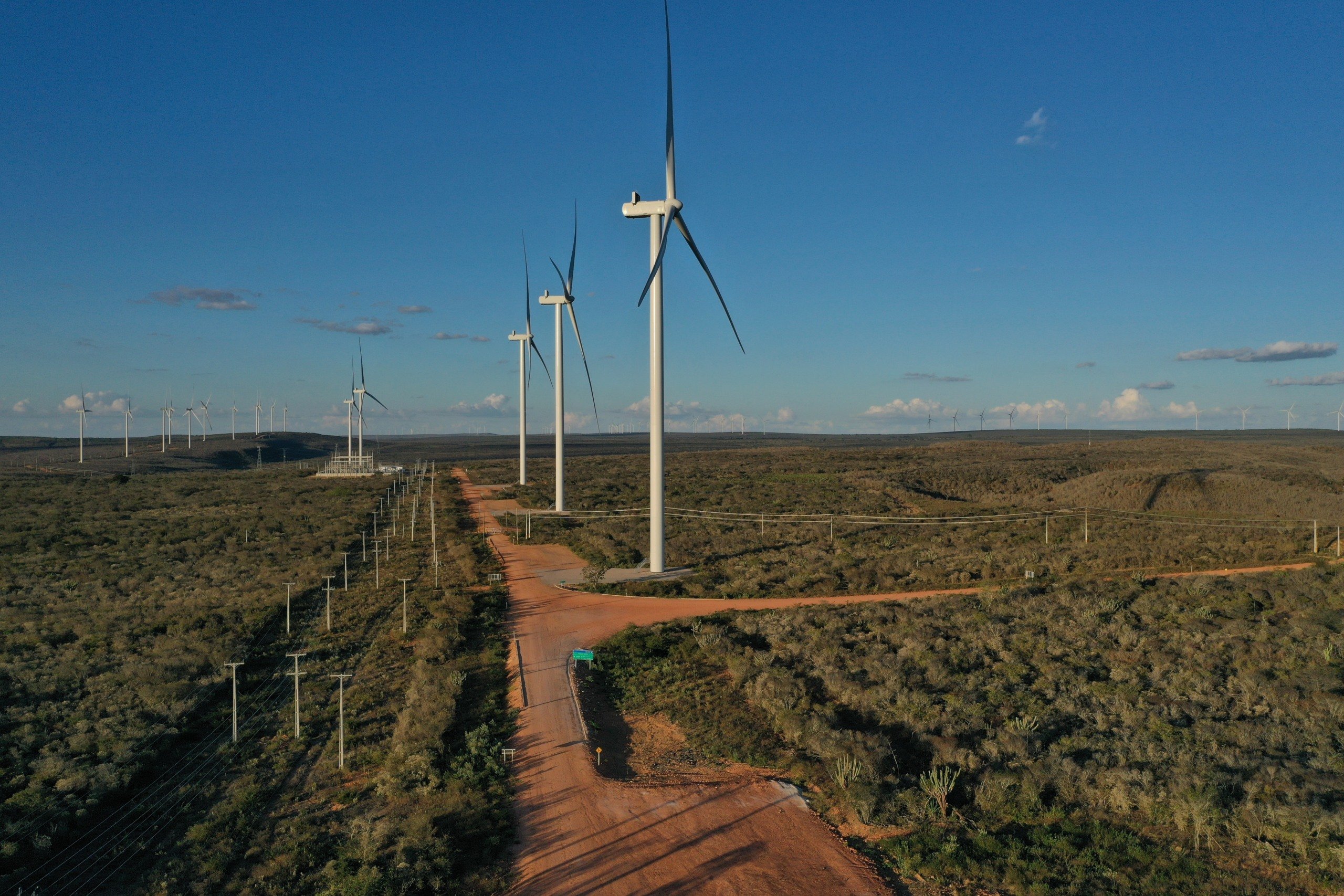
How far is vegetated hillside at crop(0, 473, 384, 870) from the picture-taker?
53.8 feet

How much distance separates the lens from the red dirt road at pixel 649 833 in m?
12.1

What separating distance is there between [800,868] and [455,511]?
5225 centimetres

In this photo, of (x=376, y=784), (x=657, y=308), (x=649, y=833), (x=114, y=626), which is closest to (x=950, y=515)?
(x=657, y=308)

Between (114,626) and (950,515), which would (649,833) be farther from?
(950,515)

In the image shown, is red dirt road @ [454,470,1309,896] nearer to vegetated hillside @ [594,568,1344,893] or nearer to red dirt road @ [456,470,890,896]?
red dirt road @ [456,470,890,896]

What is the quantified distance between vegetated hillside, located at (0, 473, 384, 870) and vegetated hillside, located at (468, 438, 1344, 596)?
16095mm

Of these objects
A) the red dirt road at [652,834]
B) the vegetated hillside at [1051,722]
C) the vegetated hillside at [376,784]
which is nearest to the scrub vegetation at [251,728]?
Result: the vegetated hillside at [376,784]

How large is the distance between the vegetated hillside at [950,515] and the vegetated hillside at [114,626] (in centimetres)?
1609

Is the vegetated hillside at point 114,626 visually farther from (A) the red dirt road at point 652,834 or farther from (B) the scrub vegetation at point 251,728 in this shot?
(A) the red dirt road at point 652,834

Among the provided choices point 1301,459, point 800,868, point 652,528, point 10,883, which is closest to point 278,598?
point 652,528

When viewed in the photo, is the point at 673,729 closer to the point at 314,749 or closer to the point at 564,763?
the point at 564,763

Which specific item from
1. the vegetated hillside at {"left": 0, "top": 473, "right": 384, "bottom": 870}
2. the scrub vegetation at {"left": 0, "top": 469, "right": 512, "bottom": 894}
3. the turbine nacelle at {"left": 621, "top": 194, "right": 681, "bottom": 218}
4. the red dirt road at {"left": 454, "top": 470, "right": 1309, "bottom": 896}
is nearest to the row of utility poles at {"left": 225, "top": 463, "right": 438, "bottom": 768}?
the scrub vegetation at {"left": 0, "top": 469, "right": 512, "bottom": 894}

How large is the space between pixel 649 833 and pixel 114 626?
25247 mm

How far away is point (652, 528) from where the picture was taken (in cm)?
3322
